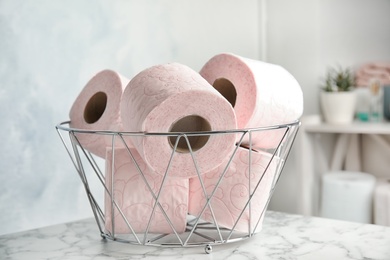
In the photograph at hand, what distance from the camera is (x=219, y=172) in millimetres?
528

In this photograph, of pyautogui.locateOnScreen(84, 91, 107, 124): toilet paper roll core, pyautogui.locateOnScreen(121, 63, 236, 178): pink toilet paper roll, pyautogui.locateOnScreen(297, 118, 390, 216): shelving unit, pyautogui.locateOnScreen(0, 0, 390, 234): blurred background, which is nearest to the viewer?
pyautogui.locateOnScreen(121, 63, 236, 178): pink toilet paper roll

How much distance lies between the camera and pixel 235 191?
53 centimetres

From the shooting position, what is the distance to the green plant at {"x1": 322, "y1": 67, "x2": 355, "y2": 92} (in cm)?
171

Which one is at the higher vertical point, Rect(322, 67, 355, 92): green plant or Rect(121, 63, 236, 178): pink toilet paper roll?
Rect(121, 63, 236, 178): pink toilet paper roll

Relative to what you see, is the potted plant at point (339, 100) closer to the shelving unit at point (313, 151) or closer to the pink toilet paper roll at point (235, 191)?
the shelving unit at point (313, 151)

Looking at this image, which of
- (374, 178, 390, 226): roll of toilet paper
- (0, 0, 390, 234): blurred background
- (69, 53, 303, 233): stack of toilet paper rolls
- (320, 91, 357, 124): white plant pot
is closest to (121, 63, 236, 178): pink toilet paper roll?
(69, 53, 303, 233): stack of toilet paper rolls

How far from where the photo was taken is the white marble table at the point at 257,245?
0.51 meters

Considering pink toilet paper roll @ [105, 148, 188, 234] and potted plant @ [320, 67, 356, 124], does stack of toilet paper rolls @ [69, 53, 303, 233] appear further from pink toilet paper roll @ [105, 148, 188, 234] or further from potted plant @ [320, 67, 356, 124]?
potted plant @ [320, 67, 356, 124]

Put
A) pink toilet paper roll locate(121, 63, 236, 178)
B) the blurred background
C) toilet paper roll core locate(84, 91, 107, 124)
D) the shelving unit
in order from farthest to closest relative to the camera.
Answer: the shelving unit, the blurred background, toilet paper roll core locate(84, 91, 107, 124), pink toilet paper roll locate(121, 63, 236, 178)

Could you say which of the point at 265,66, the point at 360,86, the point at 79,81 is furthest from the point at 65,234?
the point at 360,86

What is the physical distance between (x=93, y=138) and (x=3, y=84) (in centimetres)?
35

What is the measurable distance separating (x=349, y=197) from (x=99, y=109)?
112 centimetres

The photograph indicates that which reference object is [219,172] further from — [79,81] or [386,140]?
[386,140]

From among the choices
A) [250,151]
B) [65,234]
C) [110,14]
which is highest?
[110,14]
